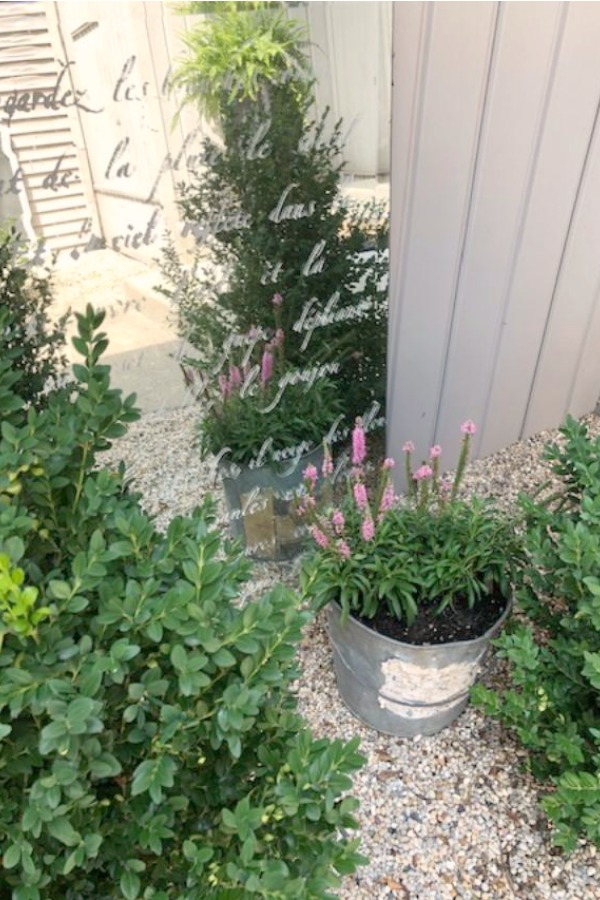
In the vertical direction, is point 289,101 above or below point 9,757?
above

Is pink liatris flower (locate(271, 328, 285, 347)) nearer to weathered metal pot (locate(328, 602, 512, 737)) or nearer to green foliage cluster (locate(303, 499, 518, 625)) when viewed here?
green foliage cluster (locate(303, 499, 518, 625))

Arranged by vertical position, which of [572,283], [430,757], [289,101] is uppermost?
[289,101]

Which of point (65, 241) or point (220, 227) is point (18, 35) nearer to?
point (65, 241)

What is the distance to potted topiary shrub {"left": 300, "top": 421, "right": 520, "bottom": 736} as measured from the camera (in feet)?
4.38

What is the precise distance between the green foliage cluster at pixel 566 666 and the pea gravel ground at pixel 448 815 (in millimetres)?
82

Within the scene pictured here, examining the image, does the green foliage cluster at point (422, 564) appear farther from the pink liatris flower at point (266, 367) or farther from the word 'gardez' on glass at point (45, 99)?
the word 'gardez' on glass at point (45, 99)

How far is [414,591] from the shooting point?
4.43 feet

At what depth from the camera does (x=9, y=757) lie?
2.18ft

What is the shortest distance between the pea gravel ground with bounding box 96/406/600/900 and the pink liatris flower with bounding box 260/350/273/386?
0.73 m

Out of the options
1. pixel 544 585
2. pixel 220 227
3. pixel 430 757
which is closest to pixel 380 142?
pixel 220 227

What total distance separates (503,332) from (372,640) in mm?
1143

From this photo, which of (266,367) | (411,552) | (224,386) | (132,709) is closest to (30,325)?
(224,386)

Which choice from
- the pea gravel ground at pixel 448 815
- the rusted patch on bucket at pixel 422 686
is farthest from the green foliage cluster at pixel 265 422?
the rusted patch on bucket at pixel 422 686

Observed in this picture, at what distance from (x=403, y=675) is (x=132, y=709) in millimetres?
828
